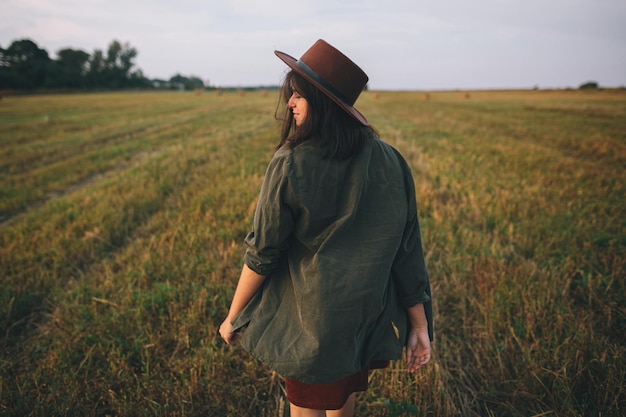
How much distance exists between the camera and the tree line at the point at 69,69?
207 ft

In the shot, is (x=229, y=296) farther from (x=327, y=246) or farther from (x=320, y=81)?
(x=320, y=81)

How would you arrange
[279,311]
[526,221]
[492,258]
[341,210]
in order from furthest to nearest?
1. [526,221]
2. [492,258]
3. [279,311]
4. [341,210]

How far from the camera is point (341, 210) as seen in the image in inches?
54.6

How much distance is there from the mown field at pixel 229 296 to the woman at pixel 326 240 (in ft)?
3.50

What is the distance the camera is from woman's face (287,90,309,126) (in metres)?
1.34

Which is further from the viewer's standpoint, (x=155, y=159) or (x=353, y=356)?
(x=155, y=159)

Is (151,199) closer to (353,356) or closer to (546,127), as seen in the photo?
(353,356)

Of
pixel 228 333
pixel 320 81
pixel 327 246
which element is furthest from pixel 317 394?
pixel 320 81

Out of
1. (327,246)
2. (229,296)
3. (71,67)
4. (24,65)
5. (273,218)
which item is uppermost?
(71,67)

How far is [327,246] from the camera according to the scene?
4.51ft

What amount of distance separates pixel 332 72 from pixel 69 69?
92.6 metres

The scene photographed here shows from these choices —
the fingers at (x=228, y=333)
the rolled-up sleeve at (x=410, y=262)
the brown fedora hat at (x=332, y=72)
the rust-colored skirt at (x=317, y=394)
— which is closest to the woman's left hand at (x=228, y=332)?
the fingers at (x=228, y=333)

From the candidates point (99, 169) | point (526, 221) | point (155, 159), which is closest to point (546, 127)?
point (526, 221)

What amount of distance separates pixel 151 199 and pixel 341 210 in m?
5.29
